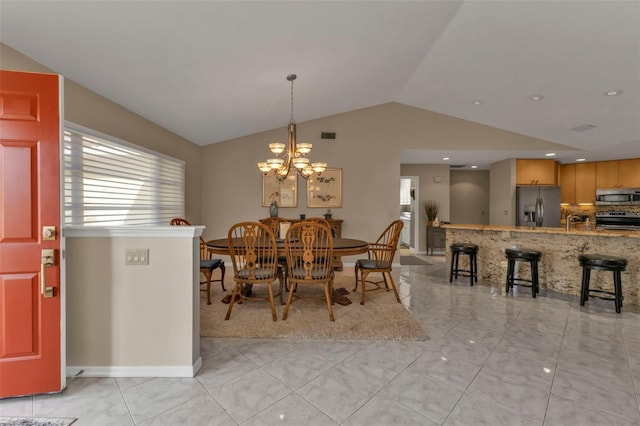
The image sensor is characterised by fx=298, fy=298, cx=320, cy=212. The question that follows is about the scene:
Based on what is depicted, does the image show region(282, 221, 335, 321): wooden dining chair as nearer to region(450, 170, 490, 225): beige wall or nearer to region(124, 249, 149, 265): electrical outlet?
region(124, 249, 149, 265): electrical outlet

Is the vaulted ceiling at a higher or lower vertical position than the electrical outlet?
higher

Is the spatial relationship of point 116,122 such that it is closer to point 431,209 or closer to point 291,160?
point 291,160

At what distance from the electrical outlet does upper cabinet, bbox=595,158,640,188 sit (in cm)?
858

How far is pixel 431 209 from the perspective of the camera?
725 centimetres

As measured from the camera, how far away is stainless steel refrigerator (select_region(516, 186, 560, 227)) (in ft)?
20.1

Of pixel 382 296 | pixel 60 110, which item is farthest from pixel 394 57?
pixel 60 110

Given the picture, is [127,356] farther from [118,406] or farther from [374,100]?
[374,100]

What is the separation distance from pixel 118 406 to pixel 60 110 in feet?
5.88

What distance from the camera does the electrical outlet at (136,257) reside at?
2.05m

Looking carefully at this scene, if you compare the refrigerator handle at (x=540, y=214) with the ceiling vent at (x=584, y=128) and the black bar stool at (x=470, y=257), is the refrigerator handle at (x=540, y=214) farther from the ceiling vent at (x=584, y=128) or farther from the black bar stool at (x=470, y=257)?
the black bar stool at (x=470, y=257)

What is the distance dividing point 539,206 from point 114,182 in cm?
742

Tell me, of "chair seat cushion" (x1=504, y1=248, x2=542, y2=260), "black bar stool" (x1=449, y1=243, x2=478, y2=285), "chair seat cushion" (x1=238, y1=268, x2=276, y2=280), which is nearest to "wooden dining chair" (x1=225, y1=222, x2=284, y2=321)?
"chair seat cushion" (x1=238, y1=268, x2=276, y2=280)

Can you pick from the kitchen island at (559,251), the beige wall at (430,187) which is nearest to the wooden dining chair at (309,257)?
the kitchen island at (559,251)

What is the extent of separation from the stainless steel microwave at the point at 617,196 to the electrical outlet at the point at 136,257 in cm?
844
